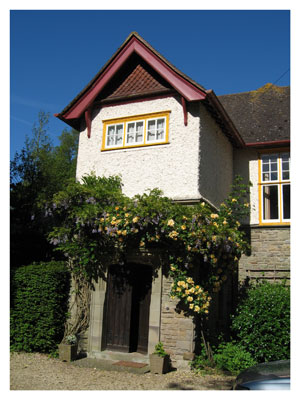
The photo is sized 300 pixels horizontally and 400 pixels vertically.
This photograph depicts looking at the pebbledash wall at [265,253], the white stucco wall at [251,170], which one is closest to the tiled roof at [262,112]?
the white stucco wall at [251,170]

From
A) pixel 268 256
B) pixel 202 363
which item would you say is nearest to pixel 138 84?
pixel 268 256

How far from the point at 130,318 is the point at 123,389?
2.83 meters

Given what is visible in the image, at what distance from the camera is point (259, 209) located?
481 inches

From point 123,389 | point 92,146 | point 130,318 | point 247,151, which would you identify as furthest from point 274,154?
point 123,389

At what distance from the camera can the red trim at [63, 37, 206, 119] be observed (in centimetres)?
1030

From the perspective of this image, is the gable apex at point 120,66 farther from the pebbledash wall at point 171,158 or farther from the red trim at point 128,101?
the pebbledash wall at point 171,158

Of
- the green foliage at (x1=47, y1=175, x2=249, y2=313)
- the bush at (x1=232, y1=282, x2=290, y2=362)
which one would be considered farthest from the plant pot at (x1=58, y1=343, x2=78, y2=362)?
the bush at (x1=232, y1=282, x2=290, y2=362)

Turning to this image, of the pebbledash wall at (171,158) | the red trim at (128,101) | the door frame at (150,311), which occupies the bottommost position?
the door frame at (150,311)

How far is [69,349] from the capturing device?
9.51 meters

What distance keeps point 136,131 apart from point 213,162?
8.20 feet

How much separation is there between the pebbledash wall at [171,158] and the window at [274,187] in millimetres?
1555

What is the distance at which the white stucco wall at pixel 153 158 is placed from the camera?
10196 mm

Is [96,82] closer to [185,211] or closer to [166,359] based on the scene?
[185,211]

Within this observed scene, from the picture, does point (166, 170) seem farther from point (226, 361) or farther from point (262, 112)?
point (262, 112)
